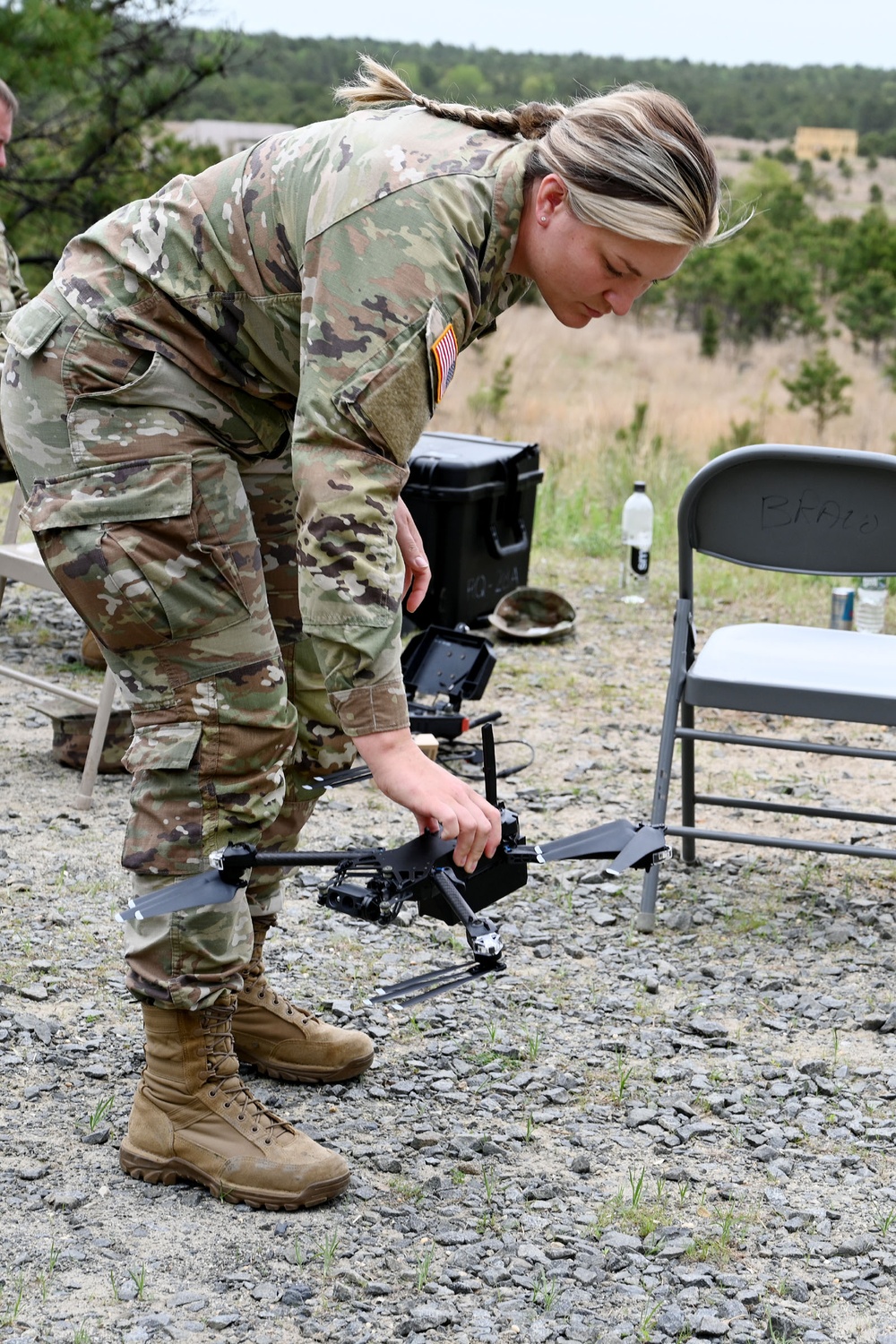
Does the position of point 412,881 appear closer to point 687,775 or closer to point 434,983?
point 434,983

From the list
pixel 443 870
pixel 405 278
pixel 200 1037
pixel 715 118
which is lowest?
pixel 200 1037

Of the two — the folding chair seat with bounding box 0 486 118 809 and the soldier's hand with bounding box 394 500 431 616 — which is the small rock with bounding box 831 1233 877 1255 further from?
the folding chair seat with bounding box 0 486 118 809

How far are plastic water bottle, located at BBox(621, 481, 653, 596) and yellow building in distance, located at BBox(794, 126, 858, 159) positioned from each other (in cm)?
5147

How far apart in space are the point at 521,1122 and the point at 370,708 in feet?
3.46

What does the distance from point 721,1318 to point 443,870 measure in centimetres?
81

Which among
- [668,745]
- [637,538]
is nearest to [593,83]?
[637,538]

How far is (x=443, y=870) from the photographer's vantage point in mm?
1724

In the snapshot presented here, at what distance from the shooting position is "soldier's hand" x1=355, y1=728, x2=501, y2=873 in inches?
67.7

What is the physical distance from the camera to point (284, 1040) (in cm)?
253

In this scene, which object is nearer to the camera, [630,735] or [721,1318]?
[721,1318]

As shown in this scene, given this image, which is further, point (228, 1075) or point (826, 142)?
point (826, 142)

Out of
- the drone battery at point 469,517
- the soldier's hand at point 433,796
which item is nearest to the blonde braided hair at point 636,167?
the soldier's hand at point 433,796

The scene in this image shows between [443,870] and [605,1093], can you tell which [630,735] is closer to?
[605,1093]

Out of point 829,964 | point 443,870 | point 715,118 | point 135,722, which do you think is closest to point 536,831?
point 829,964
